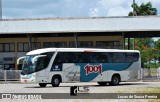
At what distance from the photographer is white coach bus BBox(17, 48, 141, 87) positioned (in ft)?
105

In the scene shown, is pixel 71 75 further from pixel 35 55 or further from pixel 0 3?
pixel 0 3

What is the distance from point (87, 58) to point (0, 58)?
74.5 feet

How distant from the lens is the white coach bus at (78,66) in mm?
32094

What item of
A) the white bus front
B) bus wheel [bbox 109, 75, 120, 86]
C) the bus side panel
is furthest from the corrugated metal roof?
the white bus front

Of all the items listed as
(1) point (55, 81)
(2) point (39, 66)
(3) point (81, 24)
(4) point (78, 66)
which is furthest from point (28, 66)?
(3) point (81, 24)

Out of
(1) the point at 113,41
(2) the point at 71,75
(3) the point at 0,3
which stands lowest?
(2) the point at 71,75

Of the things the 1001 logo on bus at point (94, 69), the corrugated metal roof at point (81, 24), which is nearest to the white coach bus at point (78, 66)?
the 1001 logo on bus at point (94, 69)

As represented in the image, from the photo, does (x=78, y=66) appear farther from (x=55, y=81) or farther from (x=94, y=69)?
(x=55, y=81)

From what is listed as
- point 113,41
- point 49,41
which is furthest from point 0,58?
point 113,41

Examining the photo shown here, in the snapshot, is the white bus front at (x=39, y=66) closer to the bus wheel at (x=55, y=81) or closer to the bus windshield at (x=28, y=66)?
the bus windshield at (x=28, y=66)

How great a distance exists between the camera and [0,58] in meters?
54.2

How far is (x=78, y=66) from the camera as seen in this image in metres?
33.6

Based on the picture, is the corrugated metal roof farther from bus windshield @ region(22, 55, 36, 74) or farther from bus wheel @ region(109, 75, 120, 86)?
bus windshield @ region(22, 55, 36, 74)

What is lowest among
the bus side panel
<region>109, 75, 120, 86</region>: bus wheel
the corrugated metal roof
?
<region>109, 75, 120, 86</region>: bus wheel
